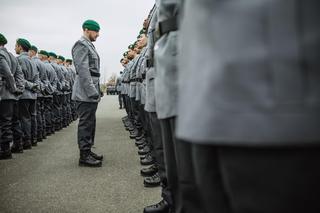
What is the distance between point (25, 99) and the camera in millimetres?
5527

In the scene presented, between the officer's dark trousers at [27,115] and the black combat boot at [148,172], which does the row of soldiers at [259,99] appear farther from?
the officer's dark trousers at [27,115]

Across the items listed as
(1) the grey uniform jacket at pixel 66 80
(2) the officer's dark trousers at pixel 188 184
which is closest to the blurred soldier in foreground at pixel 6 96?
(1) the grey uniform jacket at pixel 66 80

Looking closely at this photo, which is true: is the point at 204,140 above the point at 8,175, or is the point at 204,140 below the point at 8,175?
above

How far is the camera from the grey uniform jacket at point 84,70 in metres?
4.09

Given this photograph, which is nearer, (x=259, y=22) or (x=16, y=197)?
(x=259, y=22)

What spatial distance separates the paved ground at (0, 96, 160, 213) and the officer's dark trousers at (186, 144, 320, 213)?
2146 millimetres

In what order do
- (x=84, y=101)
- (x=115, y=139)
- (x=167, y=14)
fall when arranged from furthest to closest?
(x=115, y=139), (x=84, y=101), (x=167, y=14)

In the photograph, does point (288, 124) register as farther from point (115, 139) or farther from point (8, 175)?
point (115, 139)

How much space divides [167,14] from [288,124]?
992 millimetres

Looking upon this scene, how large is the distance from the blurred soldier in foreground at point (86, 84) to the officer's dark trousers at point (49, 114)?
3269 mm

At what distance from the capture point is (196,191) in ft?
3.58

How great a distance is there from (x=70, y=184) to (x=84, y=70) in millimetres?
1403

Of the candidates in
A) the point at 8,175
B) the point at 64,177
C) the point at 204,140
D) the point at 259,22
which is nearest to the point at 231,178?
the point at 204,140

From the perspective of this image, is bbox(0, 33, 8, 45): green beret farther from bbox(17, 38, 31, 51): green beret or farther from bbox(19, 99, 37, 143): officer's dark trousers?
bbox(19, 99, 37, 143): officer's dark trousers
